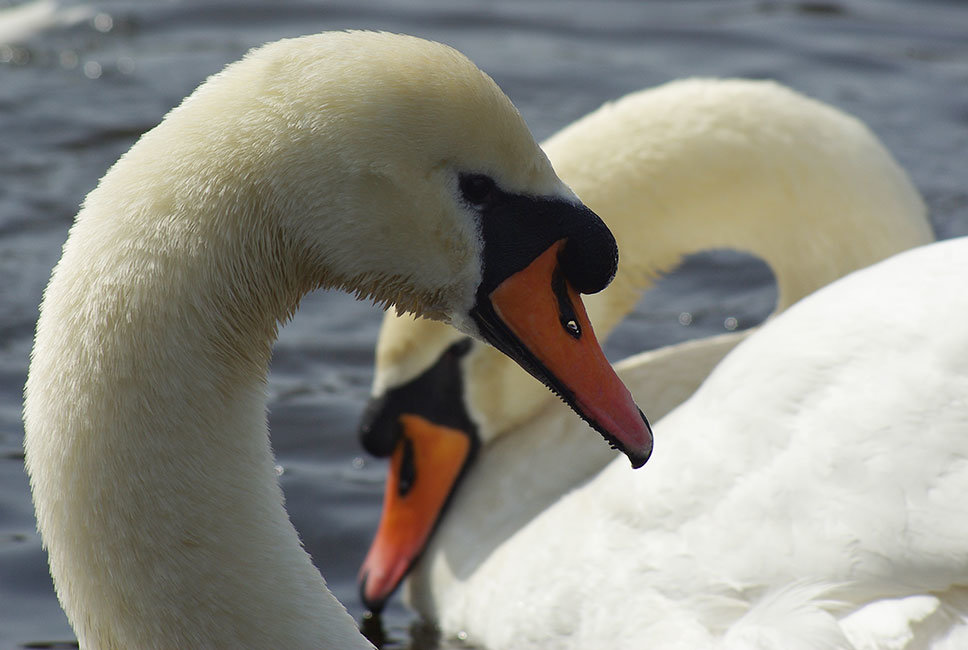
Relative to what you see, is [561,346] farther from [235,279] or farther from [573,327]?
[235,279]

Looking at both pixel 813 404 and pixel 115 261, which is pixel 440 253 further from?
pixel 813 404

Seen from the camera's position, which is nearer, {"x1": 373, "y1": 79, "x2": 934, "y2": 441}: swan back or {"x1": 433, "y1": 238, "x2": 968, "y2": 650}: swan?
{"x1": 433, "y1": 238, "x2": 968, "y2": 650}: swan

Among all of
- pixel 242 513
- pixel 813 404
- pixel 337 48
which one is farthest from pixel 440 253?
pixel 813 404

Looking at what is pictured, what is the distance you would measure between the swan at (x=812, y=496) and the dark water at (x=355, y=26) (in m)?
1.58

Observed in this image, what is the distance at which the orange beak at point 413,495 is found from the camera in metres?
4.94

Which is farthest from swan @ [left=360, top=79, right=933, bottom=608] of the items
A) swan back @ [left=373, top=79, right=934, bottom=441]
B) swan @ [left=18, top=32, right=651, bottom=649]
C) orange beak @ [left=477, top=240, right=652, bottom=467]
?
swan @ [left=18, top=32, right=651, bottom=649]

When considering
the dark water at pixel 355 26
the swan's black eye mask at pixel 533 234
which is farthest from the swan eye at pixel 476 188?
the dark water at pixel 355 26

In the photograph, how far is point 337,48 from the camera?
8.93ft

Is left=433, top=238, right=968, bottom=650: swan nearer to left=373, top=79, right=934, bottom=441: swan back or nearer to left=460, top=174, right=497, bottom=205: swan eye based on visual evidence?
left=373, top=79, right=934, bottom=441: swan back

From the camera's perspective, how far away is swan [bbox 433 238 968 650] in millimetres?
3381

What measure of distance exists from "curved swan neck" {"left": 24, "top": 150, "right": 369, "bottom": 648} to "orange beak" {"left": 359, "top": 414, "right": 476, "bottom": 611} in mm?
2099

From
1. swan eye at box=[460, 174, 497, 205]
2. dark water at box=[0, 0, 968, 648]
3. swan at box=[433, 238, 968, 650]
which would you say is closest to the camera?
swan eye at box=[460, 174, 497, 205]

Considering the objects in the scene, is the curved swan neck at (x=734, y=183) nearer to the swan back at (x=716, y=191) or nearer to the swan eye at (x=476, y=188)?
the swan back at (x=716, y=191)

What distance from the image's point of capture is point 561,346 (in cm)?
296
